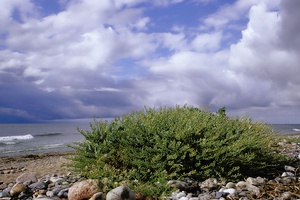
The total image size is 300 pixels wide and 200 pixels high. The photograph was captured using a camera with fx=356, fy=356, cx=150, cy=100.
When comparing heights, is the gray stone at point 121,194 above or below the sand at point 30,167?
above

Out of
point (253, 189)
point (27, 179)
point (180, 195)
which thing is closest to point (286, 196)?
point (253, 189)

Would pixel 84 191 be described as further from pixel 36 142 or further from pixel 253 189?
pixel 36 142

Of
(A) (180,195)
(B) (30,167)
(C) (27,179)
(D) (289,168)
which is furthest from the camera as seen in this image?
(B) (30,167)

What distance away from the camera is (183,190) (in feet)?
19.5

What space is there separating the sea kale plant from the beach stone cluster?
14.2 inches

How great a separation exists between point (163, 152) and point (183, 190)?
103 cm

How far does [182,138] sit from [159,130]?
0.50m

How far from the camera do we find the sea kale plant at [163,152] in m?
6.64

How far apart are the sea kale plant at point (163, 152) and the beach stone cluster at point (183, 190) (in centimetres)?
36

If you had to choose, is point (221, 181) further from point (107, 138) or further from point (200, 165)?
point (107, 138)

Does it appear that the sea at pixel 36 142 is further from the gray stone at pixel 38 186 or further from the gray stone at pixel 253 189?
the gray stone at pixel 253 189

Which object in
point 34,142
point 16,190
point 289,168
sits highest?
point 289,168

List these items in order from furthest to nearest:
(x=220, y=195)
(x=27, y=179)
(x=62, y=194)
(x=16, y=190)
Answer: (x=27, y=179) < (x=16, y=190) < (x=62, y=194) < (x=220, y=195)

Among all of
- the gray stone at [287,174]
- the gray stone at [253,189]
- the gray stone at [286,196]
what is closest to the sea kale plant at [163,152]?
the gray stone at [287,174]
